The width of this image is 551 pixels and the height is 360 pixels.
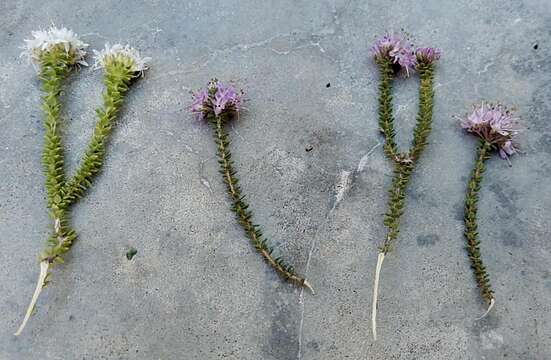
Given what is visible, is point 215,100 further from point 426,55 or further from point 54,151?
point 426,55

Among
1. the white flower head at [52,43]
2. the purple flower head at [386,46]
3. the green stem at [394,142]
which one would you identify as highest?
the white flower head at [52,43]

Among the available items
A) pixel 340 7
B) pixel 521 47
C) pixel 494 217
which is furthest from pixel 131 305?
pixel 521 47

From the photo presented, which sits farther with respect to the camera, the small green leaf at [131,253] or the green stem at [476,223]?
the small green leaf at [131,253]

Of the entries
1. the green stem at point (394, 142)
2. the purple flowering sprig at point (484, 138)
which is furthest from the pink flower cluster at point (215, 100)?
the purple flowering sprig at point (484, 138)

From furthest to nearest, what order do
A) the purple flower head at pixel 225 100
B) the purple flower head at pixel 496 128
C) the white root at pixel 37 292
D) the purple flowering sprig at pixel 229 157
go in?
the purple flower head at pixel 225 100, the purple flower head at pixel 496 128, the purple flowering sprig at pixel 229 157, the white root at pixel 37 292

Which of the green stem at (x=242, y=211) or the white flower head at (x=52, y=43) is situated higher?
the white flower head at (x=52, y=43)

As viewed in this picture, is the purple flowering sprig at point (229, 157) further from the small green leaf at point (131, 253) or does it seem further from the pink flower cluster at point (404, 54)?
the pink flower cluster at point (404, 54)
